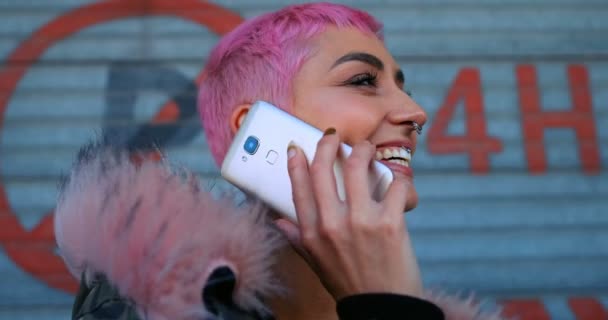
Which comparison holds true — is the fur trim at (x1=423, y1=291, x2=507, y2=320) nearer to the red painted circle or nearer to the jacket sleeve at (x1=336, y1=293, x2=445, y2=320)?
the jacket sleeve at (x1=336, y1=293, x2=445, y2=320)

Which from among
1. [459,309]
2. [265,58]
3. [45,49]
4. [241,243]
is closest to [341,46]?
[265,58]

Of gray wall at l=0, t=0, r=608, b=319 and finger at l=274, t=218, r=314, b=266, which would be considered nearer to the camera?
finger at l=274, t=218, r=314, b=266

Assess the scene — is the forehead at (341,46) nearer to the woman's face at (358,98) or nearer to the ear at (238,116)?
the woman's face at (358,98)

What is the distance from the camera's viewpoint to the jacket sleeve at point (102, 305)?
870 mm

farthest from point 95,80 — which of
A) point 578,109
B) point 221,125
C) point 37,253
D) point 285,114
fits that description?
point 578,109

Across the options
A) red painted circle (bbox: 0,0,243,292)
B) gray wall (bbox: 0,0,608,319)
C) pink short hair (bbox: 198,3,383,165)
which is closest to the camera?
pink short hair (bbox: 198,3,383,165)

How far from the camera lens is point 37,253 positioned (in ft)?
9.07

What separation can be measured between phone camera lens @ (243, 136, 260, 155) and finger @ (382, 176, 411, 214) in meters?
0.27

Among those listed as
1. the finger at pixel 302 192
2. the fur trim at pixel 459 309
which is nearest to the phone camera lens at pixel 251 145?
the finger at pixel 302 192

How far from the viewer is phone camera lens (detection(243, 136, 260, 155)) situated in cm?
110

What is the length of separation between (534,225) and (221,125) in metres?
2.07

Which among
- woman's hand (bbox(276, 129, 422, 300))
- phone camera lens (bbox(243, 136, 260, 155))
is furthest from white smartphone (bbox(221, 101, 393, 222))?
woman's hand (bbox(276, 129, 422, 300))

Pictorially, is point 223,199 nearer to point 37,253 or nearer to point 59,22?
point 37,253

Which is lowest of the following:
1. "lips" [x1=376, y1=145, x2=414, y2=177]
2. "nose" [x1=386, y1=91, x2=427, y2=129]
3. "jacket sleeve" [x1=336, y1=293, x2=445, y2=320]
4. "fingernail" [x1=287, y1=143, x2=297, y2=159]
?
"jacket sleeve" [x1=336, y1=293, x2=445, y2=320]
